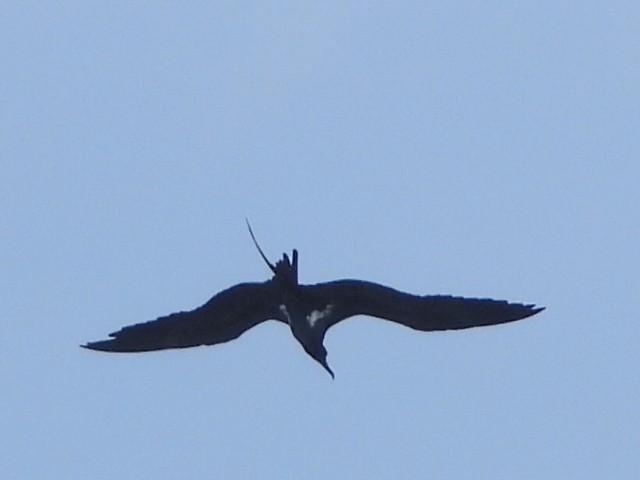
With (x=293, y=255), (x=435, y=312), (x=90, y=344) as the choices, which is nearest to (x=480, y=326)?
(x=435, y=312)

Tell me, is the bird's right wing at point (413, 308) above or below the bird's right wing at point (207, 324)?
below

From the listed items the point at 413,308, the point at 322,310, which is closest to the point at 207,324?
the point at 322,310

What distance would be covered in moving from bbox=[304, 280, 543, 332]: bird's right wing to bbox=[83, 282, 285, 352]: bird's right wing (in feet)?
2.48

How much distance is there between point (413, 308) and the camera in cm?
3444

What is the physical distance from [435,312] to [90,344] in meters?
4.64

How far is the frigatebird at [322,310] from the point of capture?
→ 112ft

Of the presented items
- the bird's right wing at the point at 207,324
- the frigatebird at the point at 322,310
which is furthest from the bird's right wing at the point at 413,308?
the bird's right wing at the point at 207,324

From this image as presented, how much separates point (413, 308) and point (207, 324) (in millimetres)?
2762

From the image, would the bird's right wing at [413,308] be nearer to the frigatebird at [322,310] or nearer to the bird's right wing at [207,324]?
the frigatebird at [322,310]

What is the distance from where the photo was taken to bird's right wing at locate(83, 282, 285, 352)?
34.5 metres

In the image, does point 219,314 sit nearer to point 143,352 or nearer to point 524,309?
point 143,352

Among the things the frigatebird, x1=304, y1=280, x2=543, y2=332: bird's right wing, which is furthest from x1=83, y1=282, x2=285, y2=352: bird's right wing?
x1=304, y1=280, x2=543, y2=332: bird's right wing

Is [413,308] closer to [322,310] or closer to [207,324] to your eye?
[322,310]

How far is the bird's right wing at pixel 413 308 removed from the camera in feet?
113
